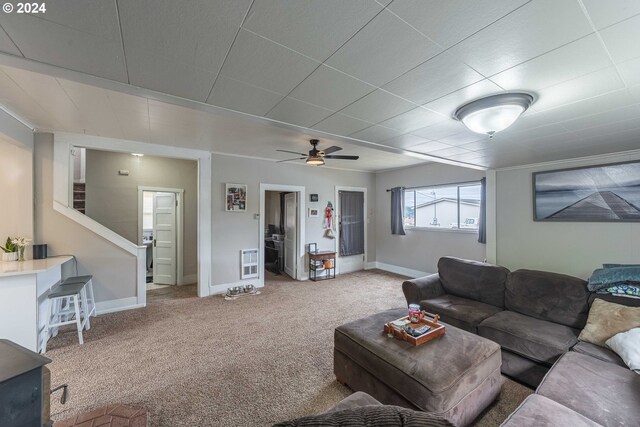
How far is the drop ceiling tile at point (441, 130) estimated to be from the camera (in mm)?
2334

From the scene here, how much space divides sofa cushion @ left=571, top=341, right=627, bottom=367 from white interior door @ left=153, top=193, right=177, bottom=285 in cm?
603

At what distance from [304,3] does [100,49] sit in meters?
1.09

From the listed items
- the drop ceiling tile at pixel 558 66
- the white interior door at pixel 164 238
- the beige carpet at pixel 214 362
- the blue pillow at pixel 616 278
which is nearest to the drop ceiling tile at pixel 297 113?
the drop ceiling tile at pixel 558 66

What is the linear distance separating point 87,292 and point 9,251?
36.8 inches

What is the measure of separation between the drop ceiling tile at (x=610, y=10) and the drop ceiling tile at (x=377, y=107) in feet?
3.17

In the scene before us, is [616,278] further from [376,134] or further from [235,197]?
[235,197]

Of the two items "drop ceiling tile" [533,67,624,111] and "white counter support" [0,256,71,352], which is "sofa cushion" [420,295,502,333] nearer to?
"drop ceiling tile" [533,67,624,111]

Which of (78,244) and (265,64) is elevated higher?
(265,64)

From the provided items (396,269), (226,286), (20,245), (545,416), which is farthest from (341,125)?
(396,269)

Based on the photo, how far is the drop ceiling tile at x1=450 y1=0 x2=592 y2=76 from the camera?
1.03 metres

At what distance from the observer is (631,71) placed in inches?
56.9

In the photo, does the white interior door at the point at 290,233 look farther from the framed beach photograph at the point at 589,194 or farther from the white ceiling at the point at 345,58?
the framed beach photograph at the point at 589,194

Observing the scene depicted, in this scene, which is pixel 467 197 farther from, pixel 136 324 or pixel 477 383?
pixel 136 324

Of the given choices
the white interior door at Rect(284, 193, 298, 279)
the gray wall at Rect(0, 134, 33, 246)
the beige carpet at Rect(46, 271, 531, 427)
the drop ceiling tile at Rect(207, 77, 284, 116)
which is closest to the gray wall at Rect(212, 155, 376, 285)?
the white interior door at Rect(284, 193, 298, 279)
